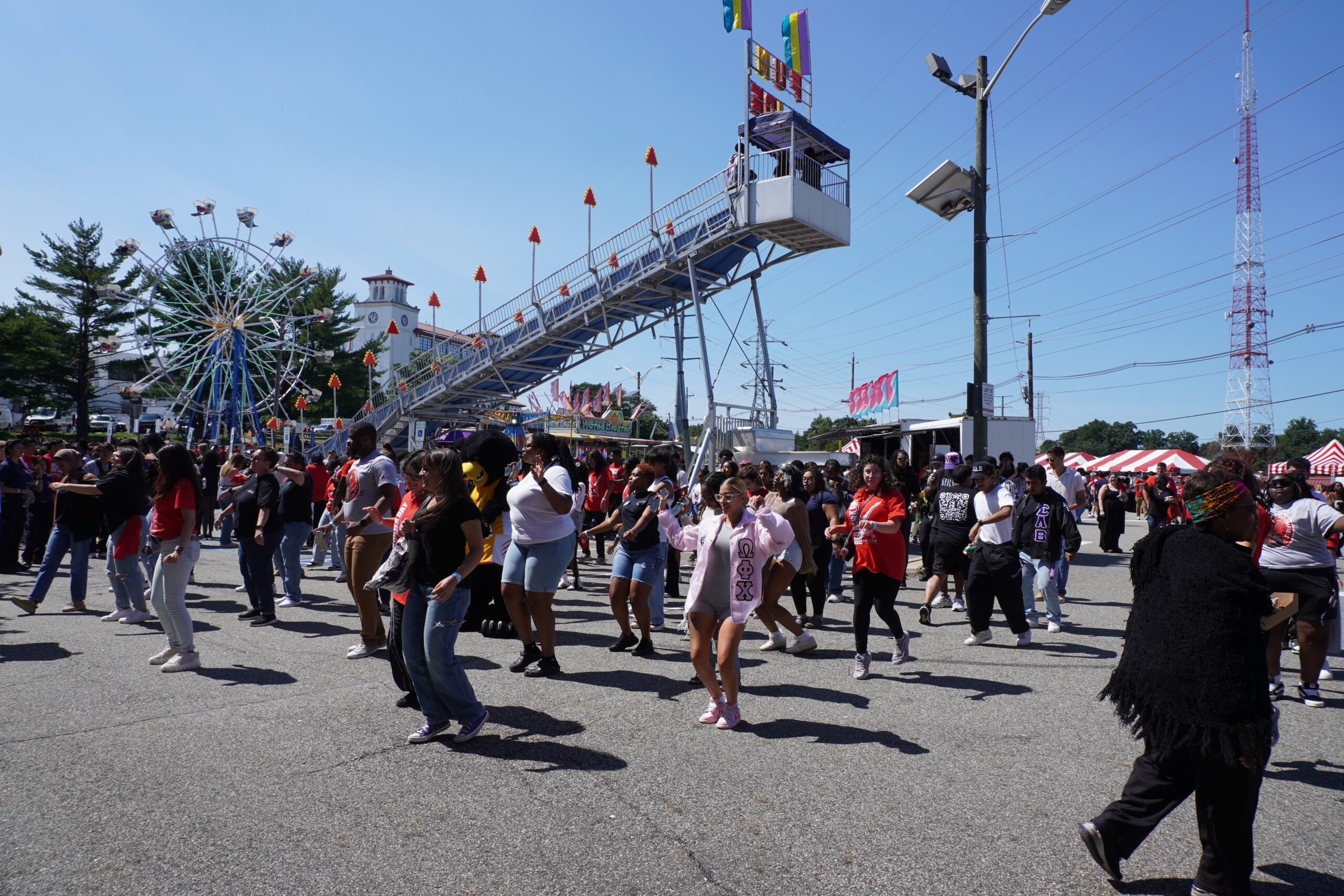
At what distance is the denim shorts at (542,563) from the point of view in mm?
5969

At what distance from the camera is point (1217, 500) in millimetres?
3133

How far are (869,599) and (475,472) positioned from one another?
11.1ft

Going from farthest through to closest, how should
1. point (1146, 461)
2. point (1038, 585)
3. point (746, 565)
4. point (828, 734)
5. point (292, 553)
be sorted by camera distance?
point (1146, 461)
point (292, 553)
point (1038, 585)
point (746, 565)
point (828, 734)

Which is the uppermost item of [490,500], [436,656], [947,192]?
[947,192]

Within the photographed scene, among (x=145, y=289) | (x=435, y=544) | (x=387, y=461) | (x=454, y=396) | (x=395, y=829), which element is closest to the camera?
(x=395, y=829)

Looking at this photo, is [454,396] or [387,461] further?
[454,396]

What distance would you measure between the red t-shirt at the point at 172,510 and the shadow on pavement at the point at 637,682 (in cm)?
335

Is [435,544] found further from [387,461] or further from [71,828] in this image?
[387,461]

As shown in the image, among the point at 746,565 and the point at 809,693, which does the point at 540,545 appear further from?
the point at 809,693

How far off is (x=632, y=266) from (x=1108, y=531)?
42.4ft

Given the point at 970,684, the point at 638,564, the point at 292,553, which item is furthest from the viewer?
the point at 292,553

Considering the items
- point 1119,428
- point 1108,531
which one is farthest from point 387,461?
point 1119,428

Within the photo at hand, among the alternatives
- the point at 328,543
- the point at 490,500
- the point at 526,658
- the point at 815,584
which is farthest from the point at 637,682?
the point at 328,543

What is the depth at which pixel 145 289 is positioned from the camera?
23.5 meters
